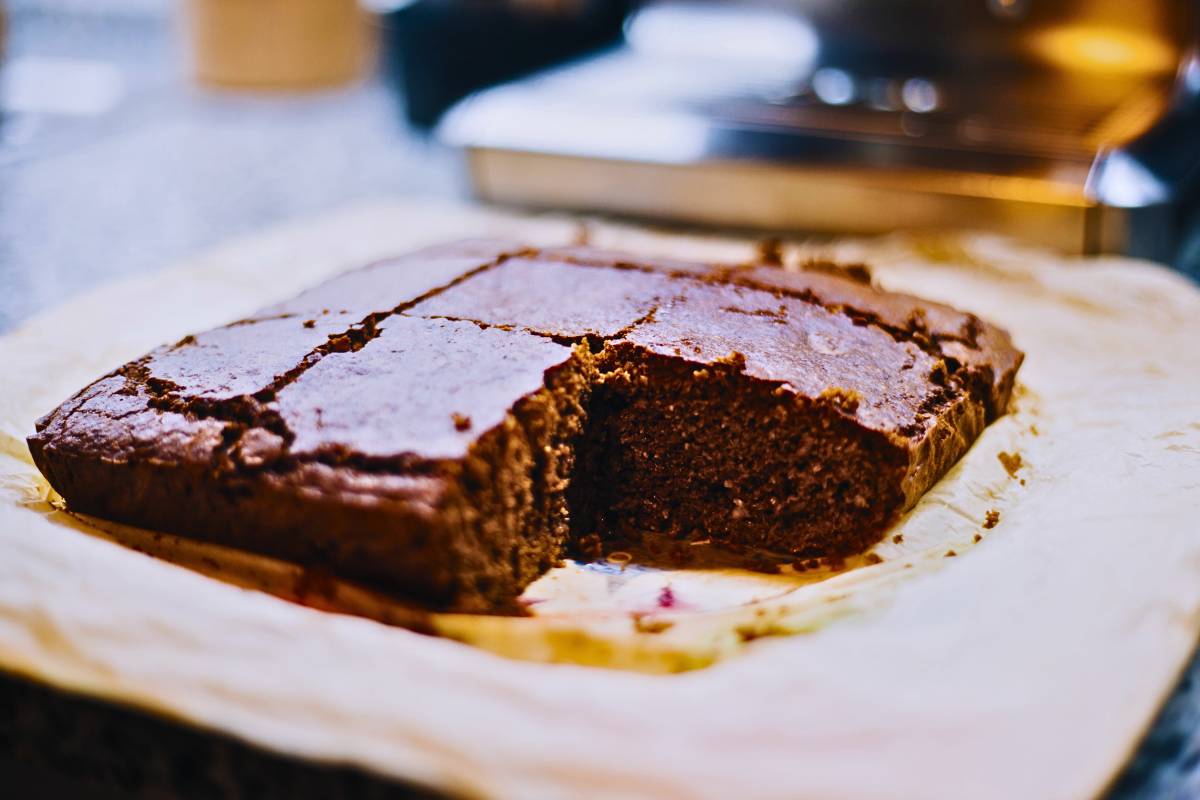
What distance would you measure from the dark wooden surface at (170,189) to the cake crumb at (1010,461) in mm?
506

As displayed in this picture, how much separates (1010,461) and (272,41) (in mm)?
2802

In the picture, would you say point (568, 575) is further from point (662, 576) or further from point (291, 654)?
point (291, 654)

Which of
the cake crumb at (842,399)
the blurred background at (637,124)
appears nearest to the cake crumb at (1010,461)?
the cake crumb at (842,399)

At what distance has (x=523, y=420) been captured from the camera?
1.42m

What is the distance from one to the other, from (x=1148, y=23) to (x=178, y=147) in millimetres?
2752

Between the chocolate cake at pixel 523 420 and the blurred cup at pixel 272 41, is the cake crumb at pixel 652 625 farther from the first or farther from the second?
the blurred cup at pixel 272 41

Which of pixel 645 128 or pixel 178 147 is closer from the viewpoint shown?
pixel 645 128

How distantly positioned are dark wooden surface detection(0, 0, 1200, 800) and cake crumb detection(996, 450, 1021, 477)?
0.51m

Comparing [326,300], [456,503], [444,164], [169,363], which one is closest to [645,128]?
[444,164]

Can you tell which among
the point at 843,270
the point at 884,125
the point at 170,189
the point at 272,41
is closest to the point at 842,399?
the point at 843,270

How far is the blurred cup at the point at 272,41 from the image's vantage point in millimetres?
3393

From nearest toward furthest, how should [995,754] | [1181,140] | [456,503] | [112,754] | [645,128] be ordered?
[995,754] < [112,754] < [456,503] < [1181,140] < [645,128]

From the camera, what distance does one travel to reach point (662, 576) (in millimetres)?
1526

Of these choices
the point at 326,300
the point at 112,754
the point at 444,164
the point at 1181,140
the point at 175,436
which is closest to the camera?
the point at 112,754
